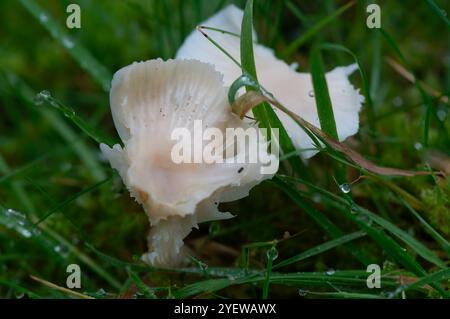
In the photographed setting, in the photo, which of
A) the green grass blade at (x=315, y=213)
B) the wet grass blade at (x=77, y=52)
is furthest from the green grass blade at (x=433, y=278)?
the wet grass blade at (x=77, y=52)

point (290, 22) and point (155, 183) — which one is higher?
point (290, 22)

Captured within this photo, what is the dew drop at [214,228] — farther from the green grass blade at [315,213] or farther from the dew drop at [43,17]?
the dew drop at [43,17]

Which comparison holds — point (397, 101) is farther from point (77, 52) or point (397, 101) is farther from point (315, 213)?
point (77, 52)

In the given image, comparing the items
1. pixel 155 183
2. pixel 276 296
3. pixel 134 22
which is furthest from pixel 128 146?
pixel 134 22

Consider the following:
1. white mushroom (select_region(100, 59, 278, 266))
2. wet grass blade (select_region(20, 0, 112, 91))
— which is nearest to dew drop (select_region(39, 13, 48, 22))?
wet grass blade (select_region(20, 0, 112, 91))

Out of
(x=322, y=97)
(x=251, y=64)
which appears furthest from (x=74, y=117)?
(x=322, y=97)

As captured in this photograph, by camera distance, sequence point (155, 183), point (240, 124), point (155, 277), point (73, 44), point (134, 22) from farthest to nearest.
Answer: point (134, 22) < point (73, 44) < point (155, 277) < point (240, 124) < point (155, 183)
